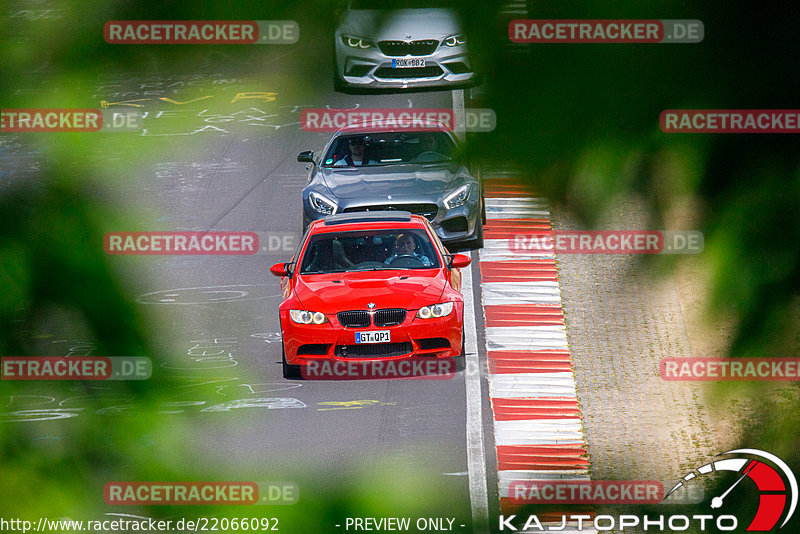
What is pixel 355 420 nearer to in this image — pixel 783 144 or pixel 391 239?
pixel 391 239

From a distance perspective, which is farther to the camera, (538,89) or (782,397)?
(782,397)

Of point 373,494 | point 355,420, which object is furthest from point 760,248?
point 355,420

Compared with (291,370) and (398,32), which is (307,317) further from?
(398,32)

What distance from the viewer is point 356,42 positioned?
4.36 feet

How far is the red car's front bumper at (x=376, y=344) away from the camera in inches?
440

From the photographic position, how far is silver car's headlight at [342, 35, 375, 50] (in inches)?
48.8

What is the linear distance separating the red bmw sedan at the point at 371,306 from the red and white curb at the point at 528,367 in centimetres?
92

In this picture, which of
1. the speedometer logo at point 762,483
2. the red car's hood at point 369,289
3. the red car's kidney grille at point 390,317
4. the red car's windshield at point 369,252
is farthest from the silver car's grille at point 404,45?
the red car's windshield at point 369,252

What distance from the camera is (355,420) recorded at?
45.3ft

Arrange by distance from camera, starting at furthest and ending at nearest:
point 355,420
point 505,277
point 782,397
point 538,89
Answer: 1. point 505,277
2. point 355,420
3. point 782,397
4. point 538,89

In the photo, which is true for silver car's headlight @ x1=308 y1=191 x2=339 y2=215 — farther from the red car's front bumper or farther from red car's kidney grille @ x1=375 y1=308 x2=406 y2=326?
red car's kidney grille @ x1=375 y1=308 x2=406 y2=326

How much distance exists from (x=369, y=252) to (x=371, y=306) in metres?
1.24

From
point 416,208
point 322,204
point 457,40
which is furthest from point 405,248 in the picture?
point 457,40

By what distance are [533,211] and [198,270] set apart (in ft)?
58.4
